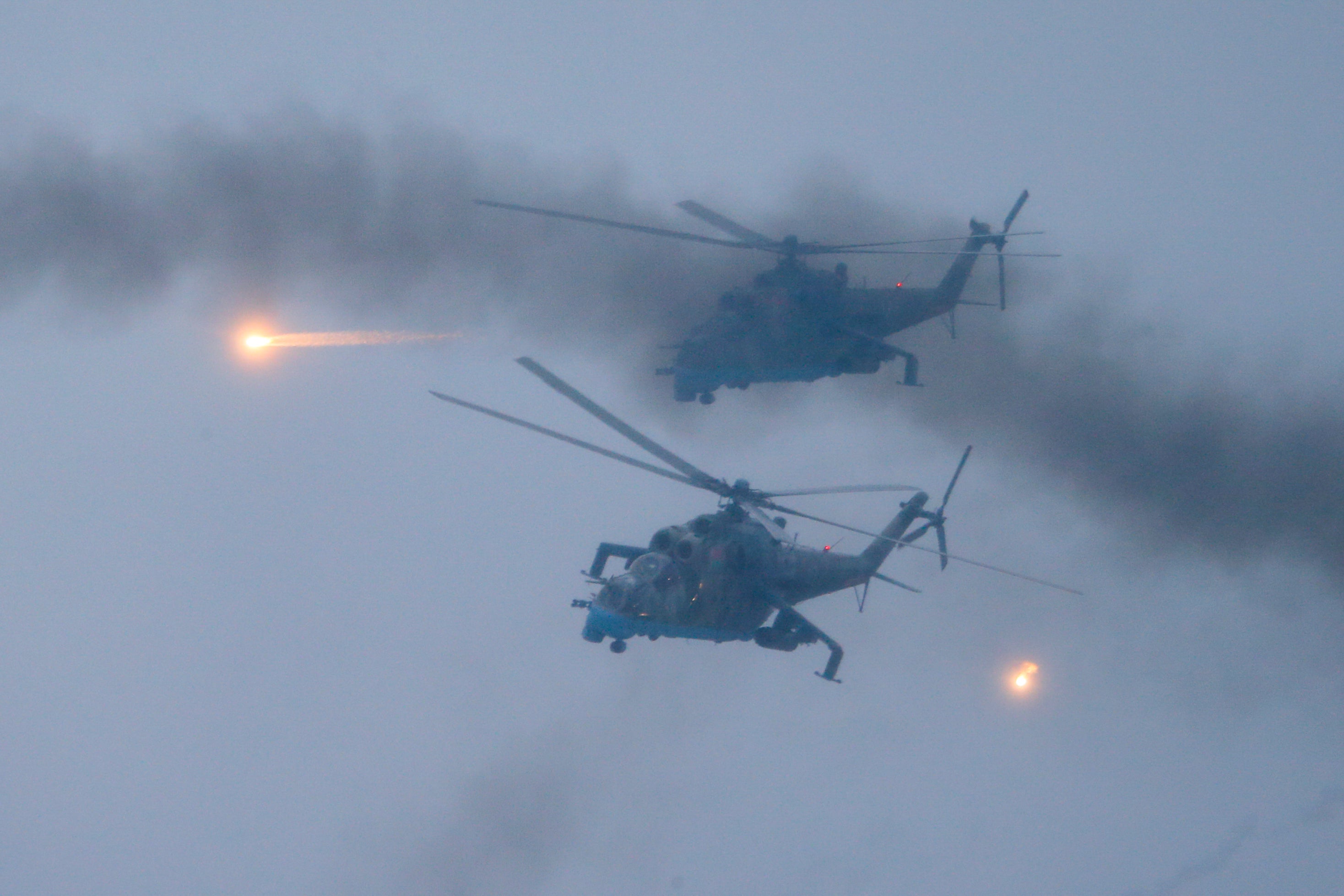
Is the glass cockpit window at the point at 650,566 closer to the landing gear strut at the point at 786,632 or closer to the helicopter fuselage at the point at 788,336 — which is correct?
the landing gear strut at the point at 786,632

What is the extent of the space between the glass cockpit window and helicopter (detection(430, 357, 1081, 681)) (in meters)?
0.01

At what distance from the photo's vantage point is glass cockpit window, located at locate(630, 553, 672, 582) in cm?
1706

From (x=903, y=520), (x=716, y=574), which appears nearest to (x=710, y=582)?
(x=716, y=574)

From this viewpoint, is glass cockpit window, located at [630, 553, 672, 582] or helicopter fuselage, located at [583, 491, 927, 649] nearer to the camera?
helicopter fuselage, located at [583, 491, 927, 649]

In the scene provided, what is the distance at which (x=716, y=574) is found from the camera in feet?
59.6

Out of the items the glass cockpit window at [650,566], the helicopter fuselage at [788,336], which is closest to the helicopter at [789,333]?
the helicopter fuselage at [788,336]

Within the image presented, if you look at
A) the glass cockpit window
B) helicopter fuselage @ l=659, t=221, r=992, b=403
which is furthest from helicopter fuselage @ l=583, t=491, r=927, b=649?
helicopter fuselage @ l=659, t=221, r=992, b=403

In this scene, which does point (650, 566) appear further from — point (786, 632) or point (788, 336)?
point (788, 336)

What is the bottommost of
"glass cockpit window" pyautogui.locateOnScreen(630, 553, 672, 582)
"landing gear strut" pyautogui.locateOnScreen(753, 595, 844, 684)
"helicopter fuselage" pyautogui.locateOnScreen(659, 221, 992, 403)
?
"landing gear strut" pyautogui.locateOnScreen(753, 595, 844, 684)

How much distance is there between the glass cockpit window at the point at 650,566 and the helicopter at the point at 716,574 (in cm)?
1

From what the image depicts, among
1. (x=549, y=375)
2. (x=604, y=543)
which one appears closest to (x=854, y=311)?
(x=604, y=543)

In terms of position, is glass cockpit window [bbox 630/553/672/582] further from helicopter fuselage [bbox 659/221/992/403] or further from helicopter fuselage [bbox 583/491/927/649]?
Result: helicopter fuselage [bbox 659/221/992/403]

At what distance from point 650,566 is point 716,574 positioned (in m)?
1.34

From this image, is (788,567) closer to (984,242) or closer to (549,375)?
(549,375)
